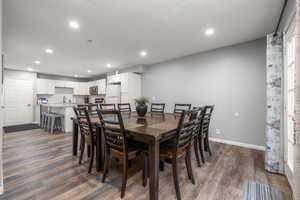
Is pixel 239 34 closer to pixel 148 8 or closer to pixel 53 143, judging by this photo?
pixel 148 8

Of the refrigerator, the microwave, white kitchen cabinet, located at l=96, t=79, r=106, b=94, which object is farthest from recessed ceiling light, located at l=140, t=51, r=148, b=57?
the microwave

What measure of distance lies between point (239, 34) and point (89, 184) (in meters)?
3.84

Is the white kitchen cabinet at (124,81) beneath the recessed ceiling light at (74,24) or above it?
beneath

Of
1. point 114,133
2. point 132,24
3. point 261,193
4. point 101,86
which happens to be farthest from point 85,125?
point 101,86

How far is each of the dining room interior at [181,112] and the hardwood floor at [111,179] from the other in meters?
0.02

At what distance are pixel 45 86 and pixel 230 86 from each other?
7768mm

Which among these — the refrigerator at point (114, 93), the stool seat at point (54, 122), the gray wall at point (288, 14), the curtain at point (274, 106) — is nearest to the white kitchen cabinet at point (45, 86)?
the stool seat at point (54, 122)

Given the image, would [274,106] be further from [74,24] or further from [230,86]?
[74,24]

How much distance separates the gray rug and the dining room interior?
0.05ft

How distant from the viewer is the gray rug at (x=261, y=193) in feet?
5.15

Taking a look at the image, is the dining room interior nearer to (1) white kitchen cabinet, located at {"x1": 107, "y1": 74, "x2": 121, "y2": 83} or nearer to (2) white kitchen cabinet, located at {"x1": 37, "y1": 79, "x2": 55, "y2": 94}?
(1) white kitchen cabinet, located at {"x1": 107, "y1": 74, "x2": 121, "y2": 83}

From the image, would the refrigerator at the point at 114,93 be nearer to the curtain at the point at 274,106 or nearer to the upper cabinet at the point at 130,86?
the upper cabinet at the point at 130,86

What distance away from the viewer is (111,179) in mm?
1908

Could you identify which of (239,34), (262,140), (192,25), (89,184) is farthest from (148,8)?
(262,140)
